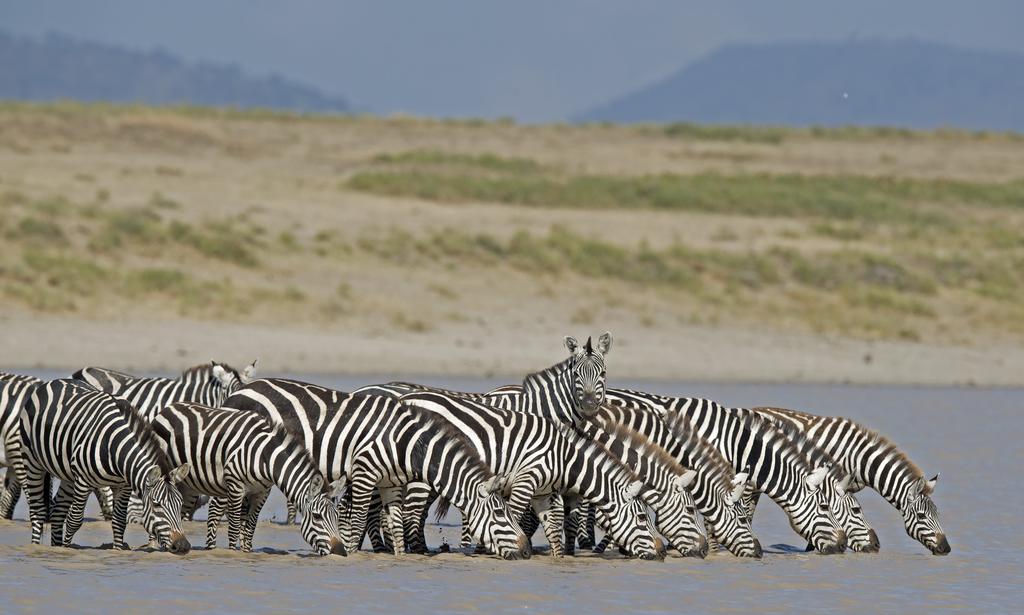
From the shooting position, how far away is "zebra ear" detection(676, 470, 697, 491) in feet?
35.7

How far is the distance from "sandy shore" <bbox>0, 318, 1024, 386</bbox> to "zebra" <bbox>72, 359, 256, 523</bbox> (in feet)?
32.0

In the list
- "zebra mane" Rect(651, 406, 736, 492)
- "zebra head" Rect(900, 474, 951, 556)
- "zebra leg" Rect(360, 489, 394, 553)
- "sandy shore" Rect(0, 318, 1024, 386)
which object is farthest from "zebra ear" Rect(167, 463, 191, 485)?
"sandy shore" Rect(0, 318, 1024, 386)

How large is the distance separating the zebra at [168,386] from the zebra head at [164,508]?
209 centimetres

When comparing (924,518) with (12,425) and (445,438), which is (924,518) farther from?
(12,425)

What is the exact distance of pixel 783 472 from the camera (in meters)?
11.6

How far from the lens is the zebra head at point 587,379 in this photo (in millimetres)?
11391

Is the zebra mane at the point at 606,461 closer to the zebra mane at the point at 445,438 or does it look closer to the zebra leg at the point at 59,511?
the zebra mane at the point at 445,438

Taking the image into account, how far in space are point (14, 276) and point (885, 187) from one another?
26.0 m

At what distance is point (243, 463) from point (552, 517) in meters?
2.15

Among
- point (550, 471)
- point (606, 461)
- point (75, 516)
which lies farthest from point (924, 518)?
point (75, 516)

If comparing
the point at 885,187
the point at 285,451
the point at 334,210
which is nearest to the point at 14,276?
the point at 334,210

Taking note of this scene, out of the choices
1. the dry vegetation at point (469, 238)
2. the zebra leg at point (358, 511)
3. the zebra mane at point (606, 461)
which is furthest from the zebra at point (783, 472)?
the dry vegetation at point (469, 238)

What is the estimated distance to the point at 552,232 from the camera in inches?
1292

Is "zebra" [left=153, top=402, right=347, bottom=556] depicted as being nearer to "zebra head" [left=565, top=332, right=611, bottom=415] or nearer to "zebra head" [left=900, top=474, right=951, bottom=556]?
"zebra head" [left=565, top=332, right=611, bottom=415]
